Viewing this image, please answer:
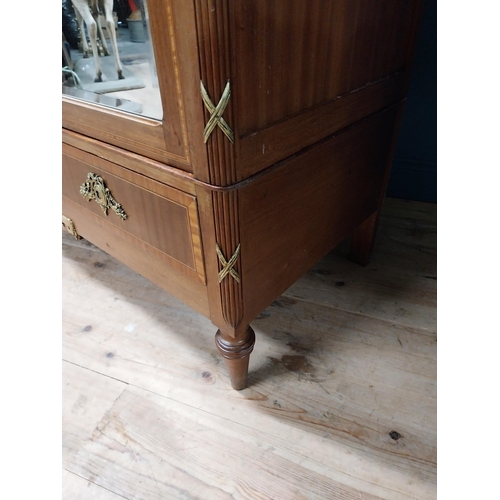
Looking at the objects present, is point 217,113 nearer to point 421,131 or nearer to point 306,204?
point 306,204

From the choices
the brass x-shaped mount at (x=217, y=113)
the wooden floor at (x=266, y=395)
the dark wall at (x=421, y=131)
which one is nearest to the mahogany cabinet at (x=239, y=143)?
the brass x-shaped mount at (x=217, y=113)

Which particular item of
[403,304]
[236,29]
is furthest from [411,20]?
[403,304]

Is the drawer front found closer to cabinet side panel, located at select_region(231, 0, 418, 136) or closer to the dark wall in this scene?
cabinet side panel, located at select_region(231, 0, 418, 136)

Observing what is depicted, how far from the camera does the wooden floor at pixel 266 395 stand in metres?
0.59

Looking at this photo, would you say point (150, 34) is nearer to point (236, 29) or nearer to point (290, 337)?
point (236, 29)

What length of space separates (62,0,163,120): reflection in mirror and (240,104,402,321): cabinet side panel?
0.18 meters

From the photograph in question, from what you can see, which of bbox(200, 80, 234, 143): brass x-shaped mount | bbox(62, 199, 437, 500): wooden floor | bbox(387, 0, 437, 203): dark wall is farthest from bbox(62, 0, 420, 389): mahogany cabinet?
bbox(387, 0, 437, 203): dark wall

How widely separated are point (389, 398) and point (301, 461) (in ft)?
0.62

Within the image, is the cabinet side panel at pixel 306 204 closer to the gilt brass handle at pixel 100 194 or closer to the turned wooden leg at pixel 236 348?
the turned wooden leg at pixel 236 348

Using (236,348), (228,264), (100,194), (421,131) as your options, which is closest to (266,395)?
(236,348)

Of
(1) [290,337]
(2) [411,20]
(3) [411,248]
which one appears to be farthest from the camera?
(3) [411,248]

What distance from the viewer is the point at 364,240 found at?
3.10 ft

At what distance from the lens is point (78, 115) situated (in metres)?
0.58

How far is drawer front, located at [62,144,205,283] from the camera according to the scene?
1.72ft
